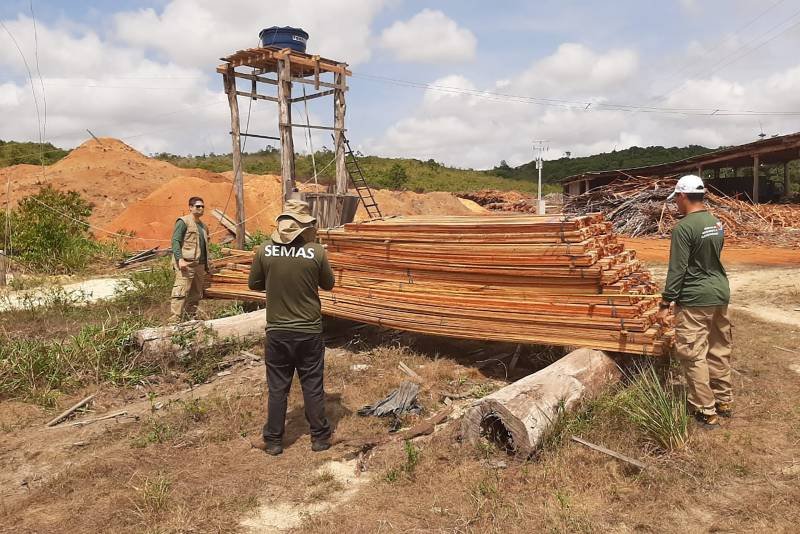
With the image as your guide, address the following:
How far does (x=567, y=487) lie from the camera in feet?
11.8

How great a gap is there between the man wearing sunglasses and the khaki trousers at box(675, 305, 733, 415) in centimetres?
601

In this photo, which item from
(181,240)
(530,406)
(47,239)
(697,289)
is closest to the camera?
(530,406)

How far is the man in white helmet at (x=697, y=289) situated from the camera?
4.50 meters

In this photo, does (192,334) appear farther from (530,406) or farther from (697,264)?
(697,264)

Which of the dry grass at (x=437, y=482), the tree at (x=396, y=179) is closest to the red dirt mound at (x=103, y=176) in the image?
the tree at (x=396, y=179)

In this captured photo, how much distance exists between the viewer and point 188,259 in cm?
788

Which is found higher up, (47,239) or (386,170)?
(386,170)

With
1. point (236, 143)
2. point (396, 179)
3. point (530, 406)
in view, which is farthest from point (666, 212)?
point (396, 179)

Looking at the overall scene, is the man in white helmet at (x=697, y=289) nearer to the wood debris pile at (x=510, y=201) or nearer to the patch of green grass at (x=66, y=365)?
the patch of green grass at (x=66, y=365)

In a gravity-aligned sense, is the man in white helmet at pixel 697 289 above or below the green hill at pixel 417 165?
below

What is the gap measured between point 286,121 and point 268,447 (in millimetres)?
8349

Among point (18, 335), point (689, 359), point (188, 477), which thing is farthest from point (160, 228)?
point (689, 359)

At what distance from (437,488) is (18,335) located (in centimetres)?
653

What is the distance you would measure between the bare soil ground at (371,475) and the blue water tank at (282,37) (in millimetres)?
8282
